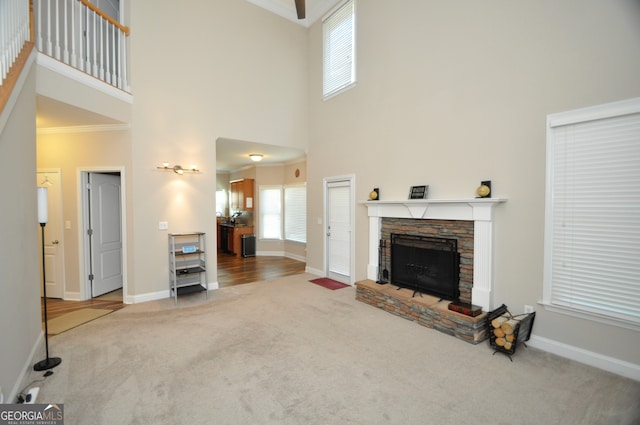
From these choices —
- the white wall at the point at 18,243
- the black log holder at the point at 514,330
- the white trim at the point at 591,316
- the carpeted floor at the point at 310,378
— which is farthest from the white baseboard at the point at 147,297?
the white trim at the point at 591,316

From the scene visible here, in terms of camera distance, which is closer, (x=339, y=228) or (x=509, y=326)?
(x=509, y=326)

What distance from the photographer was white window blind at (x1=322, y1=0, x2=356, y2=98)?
5.27 m

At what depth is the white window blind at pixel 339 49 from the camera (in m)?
5.27

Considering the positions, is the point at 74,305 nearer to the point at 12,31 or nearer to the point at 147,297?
the point at 147,297

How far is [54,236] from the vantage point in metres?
4.60

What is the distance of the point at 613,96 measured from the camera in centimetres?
255

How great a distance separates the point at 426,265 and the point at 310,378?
7.55 ft

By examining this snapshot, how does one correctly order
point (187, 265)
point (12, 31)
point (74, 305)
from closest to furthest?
1. point (12, 31)
2. point (74, 305)
3. point (187, 265)

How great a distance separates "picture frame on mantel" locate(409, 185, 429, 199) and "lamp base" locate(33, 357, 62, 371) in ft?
14.6

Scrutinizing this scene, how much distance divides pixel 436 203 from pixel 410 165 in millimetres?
768

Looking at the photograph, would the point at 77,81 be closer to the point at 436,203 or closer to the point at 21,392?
the point at 21,392

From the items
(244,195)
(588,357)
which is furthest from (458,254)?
(244,195)

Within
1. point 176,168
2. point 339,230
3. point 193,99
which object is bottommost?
point 339,230

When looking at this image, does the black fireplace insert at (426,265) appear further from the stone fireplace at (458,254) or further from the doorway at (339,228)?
the doorway at (339,228)
